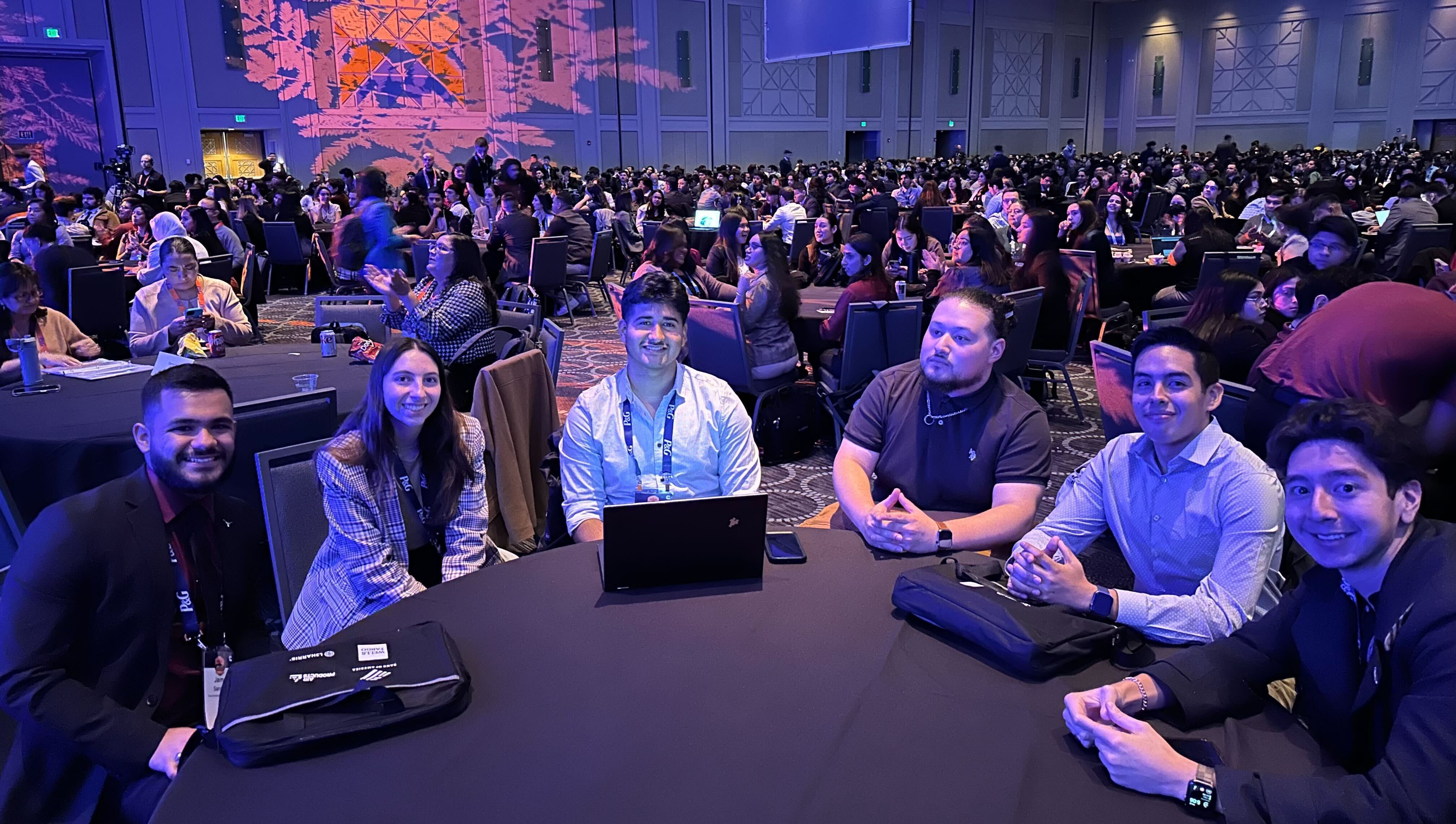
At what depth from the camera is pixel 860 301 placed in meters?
5.43

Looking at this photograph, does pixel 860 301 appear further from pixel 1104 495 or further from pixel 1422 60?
pixel 1422 60

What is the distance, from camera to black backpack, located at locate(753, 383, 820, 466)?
531cm

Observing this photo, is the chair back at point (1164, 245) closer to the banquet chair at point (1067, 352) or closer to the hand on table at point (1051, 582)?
the banquet chair at point (1067, 352)

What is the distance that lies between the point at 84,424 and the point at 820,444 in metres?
3.65

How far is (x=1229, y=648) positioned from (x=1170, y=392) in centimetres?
73

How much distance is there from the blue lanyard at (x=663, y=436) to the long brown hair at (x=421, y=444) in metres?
0.42

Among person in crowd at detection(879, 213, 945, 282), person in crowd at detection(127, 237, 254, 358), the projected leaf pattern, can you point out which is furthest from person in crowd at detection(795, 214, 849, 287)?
the projected leaf pattern

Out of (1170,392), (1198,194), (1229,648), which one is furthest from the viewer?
(1198,194)

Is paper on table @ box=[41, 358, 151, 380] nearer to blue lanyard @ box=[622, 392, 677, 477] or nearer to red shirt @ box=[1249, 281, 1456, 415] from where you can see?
blue lanyard @ box=[622, 392, 677, 477]

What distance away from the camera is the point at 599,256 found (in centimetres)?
974

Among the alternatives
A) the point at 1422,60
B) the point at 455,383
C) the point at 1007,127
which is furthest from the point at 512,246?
the point at 1422,60

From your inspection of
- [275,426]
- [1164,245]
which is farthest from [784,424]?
[1164,245]

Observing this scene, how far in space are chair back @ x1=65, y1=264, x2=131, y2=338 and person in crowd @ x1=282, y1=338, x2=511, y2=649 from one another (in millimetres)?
4252

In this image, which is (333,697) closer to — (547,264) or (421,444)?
(421,444)
